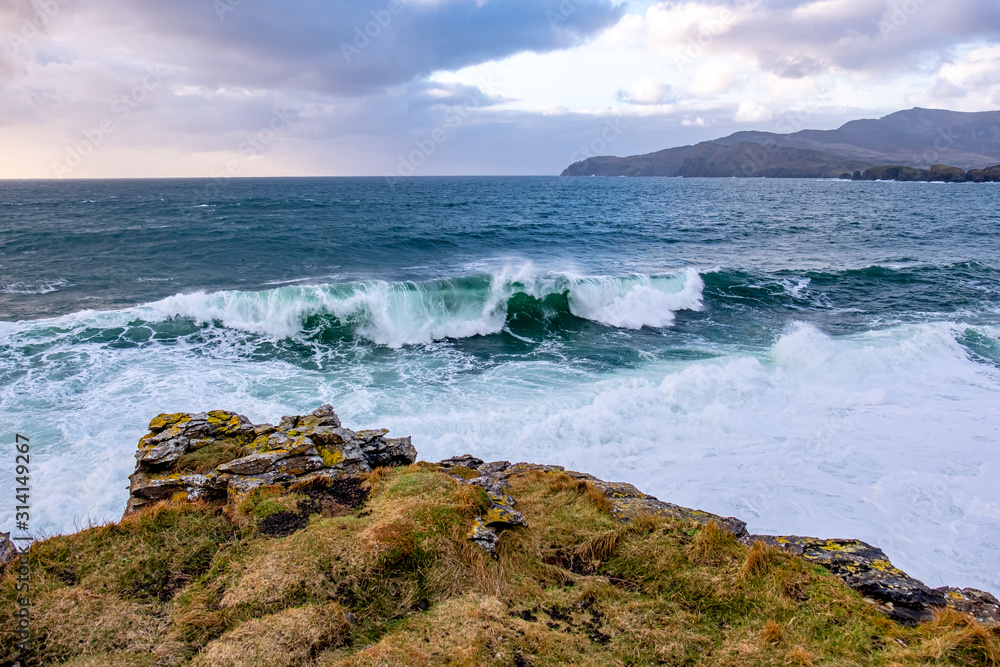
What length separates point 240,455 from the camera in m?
8.36

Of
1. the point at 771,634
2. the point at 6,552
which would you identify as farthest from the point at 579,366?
the point at 6,552

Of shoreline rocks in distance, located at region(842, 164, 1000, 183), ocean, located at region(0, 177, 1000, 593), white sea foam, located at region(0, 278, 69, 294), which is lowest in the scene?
ocean, located at region(0, 177, 1000, 593)

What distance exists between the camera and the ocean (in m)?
10.1

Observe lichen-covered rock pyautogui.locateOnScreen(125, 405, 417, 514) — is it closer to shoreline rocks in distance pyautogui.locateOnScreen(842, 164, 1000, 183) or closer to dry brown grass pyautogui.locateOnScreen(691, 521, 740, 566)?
dry brown grass pyautogui.locateOnScreen(691, 521, 740, 566)

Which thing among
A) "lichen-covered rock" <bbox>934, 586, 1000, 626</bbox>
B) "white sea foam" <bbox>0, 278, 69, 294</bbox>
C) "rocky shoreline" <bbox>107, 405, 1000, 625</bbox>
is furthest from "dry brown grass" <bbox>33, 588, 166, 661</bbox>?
"white sea foam" <bbox>0, 278, 69, 294</bbox>

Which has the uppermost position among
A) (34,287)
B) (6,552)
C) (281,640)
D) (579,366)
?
(34,287)

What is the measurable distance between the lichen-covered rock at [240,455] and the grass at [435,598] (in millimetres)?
628

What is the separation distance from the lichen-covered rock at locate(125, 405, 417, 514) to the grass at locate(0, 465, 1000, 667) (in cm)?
63

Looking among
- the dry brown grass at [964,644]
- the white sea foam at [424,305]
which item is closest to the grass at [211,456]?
the dry brown grass at [964,644]

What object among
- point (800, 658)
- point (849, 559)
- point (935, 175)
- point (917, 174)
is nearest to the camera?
point (800, 658)

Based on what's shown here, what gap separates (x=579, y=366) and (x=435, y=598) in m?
12.6

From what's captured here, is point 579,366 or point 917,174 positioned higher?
point 917,174

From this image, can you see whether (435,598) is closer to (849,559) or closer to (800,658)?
(800,658)

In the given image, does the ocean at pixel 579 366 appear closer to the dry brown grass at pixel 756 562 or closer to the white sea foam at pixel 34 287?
the white sea foam at pixel 34 287
